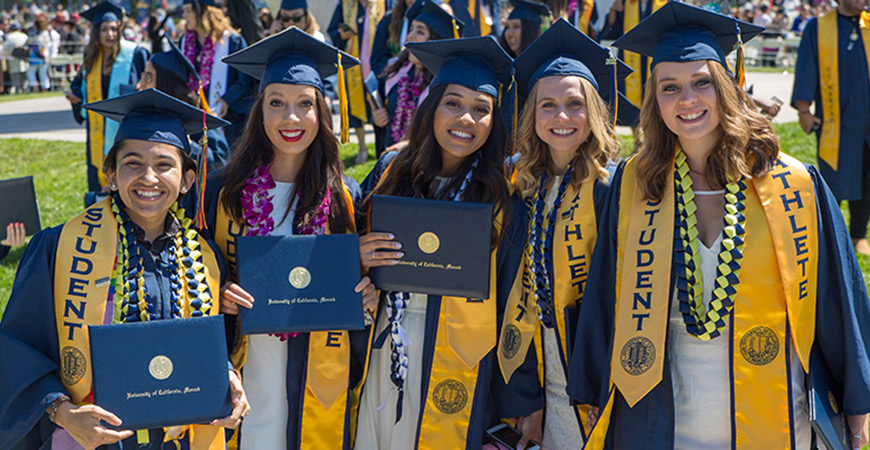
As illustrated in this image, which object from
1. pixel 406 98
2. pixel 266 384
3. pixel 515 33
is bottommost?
pixel 266 384

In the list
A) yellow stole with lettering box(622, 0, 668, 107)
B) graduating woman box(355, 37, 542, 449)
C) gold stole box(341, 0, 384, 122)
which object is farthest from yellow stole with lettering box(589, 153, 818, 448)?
gold stole box(341, 0, 384, 122)

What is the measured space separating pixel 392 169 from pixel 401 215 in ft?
1.29

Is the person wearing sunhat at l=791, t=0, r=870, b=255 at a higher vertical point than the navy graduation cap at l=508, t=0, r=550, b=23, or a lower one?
lower

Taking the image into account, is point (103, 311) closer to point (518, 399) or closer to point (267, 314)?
point (267, 314)

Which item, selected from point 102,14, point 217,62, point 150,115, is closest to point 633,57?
point 217,62

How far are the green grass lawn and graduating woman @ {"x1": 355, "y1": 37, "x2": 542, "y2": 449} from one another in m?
3.91

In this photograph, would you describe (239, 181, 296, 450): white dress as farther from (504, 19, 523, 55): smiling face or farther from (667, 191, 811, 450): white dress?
(504, 19, 523, 55): smiling face

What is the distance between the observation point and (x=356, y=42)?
9375mm

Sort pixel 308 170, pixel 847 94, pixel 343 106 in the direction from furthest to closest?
Result: 1. pixel 847 94
2. pixel 343 106
3. pixel 308 170

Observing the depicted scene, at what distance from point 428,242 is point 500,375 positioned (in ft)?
2.11

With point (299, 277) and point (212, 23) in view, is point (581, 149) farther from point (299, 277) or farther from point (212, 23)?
point (212, 23)

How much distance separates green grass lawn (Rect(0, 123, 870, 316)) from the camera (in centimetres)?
746

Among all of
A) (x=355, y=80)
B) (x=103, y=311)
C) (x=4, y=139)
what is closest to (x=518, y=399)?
(x=103, y=311)

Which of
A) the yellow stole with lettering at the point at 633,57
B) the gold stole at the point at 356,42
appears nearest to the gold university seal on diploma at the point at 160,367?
the gold stole at the point at 356,42
